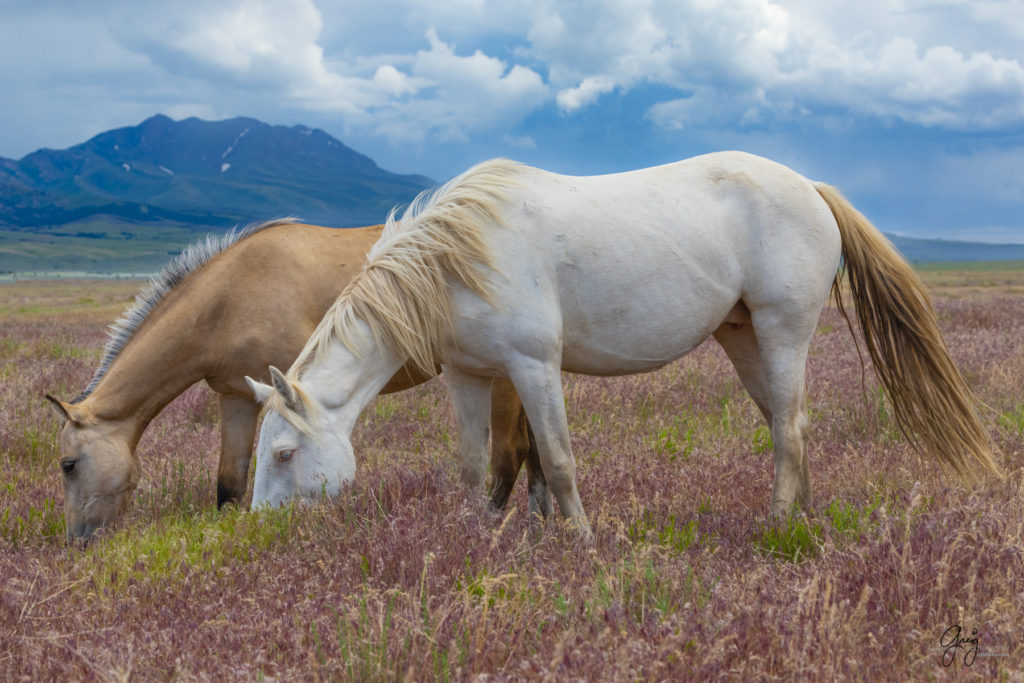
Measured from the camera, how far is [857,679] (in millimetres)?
2357

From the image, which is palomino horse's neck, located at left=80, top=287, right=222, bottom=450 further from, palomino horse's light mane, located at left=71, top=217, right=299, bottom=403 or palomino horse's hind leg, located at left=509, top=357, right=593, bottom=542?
palomino horse's hind leg, located at left=509, top=357, right=593, bottom=542

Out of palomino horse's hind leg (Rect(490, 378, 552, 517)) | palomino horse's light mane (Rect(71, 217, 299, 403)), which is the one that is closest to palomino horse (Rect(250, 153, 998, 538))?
palomino horse's hind leg (Rect(490, 378, 552, 517))

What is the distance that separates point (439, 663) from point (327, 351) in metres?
1.94

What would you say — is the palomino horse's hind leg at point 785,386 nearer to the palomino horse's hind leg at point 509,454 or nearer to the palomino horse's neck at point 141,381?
the palomino horse's hind leg at point 509,454

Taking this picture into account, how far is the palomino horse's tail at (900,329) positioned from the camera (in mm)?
4832

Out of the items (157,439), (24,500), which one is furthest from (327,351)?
(157,439)

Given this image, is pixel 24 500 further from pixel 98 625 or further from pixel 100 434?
pixel 98 625

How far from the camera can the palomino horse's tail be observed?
15.9 feet

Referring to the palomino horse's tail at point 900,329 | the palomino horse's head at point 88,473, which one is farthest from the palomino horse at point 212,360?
the palomino horse's tail at point 900,329

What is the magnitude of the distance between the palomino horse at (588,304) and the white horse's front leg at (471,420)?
12 mm

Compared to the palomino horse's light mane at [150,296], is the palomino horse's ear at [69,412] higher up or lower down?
lower down

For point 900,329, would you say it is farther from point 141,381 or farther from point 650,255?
point 141,381

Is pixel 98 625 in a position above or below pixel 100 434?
below

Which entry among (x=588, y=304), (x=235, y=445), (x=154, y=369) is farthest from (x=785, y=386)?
(x=154, y=369)
